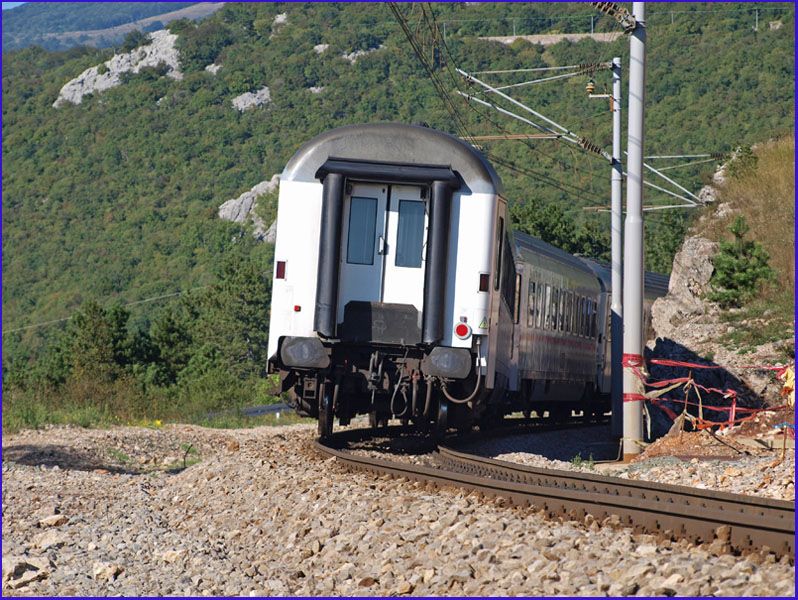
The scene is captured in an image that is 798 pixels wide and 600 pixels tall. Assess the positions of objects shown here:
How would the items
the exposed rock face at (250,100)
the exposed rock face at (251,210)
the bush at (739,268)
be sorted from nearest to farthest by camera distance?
the bush at (739,268) < the exposed rock face at (251,210) < the exposed rock face at (250,100)

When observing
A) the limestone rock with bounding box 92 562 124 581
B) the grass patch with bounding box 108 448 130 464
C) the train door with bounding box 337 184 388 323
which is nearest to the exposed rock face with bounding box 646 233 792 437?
the train door with bounding box 337 184 388 323

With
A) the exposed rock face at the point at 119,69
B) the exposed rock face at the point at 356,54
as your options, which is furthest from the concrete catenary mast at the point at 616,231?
the exposed rock face at the point at 119,69

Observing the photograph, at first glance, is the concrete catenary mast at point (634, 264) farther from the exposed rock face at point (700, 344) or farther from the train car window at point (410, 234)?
the train car window at point (410, 234)

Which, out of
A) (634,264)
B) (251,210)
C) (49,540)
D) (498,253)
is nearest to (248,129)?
(251,210)

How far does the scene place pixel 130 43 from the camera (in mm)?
150625

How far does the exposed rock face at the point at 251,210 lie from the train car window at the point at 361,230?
3559 inches

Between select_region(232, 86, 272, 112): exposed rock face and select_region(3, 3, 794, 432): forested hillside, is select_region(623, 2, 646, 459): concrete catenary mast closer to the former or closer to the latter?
select_region(3, 3, 794, 432): forested hillside

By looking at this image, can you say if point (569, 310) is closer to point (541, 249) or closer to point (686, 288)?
point (541, 249)

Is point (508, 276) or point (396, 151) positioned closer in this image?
point (396, 151)

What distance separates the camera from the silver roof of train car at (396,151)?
13.9 m

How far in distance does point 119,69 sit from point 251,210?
47622 millimetres

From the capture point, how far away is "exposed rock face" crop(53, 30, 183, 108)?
141500 mm

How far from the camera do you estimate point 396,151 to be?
553 inches

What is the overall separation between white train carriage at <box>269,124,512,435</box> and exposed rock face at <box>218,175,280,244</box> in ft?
296
